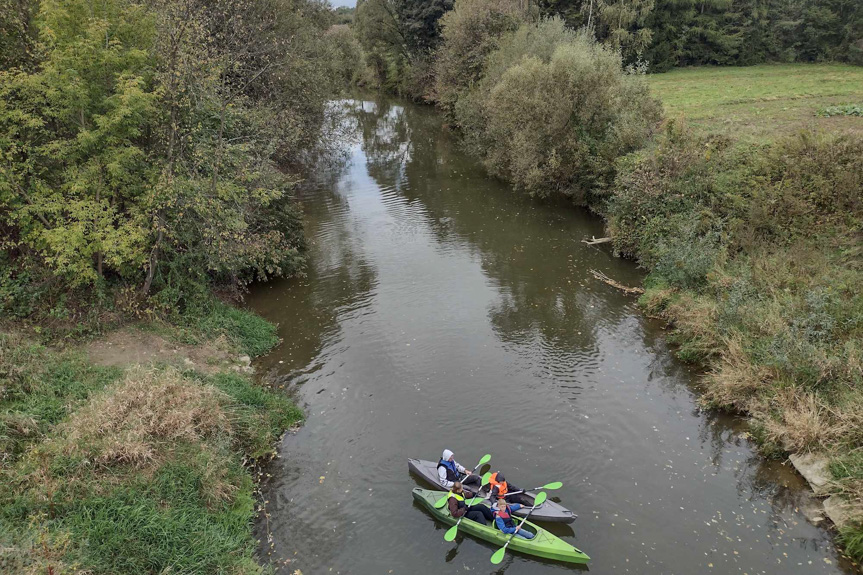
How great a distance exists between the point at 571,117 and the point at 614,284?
38.6 ft

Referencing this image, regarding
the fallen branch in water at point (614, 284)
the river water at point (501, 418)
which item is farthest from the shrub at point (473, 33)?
the fallen branch in water at point (614, 284)

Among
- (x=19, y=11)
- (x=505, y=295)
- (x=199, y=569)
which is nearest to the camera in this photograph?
(x=199, y=569)

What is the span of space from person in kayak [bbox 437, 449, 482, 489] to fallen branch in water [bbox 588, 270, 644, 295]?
39.5 feet

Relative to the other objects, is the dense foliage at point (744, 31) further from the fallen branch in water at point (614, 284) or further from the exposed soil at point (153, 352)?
the exposed soil at point (153, 352)

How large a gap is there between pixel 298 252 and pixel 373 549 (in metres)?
14.6

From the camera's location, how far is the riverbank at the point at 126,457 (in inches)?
362

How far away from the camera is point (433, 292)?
2122 cm

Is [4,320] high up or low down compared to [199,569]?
up

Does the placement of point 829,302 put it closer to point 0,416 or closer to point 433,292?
point 433,292

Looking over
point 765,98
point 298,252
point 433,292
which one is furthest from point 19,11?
point 765,98

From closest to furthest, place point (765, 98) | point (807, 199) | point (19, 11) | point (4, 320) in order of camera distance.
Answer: point (4, 320)
point (19, 11)
point (807, 199)
point (765, 98)

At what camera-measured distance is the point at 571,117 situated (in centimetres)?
2870

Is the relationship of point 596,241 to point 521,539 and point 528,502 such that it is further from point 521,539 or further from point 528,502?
point 521,539

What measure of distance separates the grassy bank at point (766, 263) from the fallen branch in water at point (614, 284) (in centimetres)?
57
